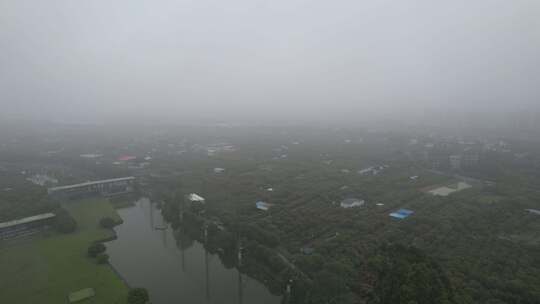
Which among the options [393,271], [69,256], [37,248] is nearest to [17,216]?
[37,248]

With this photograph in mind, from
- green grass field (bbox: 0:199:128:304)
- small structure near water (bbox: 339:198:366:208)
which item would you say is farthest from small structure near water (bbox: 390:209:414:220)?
green grass field (bbox: 0:199:128:304)

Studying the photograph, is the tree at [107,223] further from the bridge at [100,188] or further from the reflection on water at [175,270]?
the bridge at [100,188]

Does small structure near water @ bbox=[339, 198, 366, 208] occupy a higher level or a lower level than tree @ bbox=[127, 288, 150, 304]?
higher

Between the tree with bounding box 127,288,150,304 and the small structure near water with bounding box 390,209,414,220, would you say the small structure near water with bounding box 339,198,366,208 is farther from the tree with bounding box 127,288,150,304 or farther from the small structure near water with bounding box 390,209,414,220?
the tree with bounding box 127,288,150,304

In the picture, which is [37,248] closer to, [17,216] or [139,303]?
[17,216]

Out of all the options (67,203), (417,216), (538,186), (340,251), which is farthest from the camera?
(538,186)
